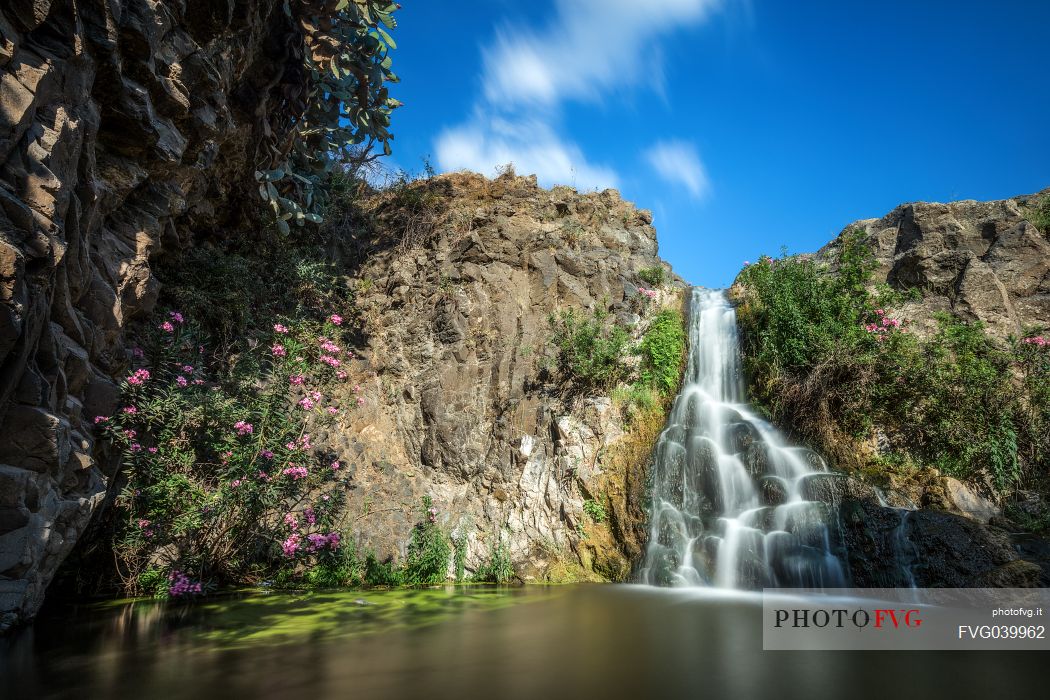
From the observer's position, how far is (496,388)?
35.5 feet

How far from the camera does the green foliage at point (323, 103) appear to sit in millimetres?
9133

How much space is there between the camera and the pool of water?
12.4 ft

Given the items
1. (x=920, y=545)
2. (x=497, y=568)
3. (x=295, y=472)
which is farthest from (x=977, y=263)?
(x=295, y=472)

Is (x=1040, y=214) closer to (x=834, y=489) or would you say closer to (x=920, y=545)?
(x=834, y=489)

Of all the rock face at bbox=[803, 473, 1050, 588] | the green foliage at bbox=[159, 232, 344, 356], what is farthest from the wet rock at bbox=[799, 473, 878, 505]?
the green foliage at bbox=[159, 232, 344, 356]

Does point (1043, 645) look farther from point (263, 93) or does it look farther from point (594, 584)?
point (263, 93)

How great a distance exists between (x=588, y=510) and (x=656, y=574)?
1.45 m

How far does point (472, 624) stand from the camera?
5797mm

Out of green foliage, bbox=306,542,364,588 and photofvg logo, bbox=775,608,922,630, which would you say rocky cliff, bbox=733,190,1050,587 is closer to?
photofvg logo, bbox=775,608,922,630

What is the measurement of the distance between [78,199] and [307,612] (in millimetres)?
4961

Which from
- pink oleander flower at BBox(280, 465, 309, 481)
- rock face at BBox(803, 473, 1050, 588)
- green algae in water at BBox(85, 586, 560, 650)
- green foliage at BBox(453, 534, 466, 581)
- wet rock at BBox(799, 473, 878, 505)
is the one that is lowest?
green algae in water at BBox(85, 586, 560, 650)

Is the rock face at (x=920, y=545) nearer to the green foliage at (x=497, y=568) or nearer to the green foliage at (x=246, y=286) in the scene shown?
the green foliage at (x=497, y=568)

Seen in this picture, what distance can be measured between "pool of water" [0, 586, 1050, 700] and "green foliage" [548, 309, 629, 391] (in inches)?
179

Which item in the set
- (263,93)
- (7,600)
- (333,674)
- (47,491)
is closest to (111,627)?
(7,600)
